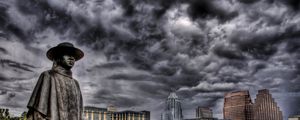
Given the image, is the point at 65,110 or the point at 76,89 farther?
the point at 76,89

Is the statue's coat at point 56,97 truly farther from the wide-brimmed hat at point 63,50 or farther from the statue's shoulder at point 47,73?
the wide-brimmed hat at point 63,50

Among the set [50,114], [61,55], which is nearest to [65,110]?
[50,114]

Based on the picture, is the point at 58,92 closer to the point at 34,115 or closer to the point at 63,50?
the point at 34,115

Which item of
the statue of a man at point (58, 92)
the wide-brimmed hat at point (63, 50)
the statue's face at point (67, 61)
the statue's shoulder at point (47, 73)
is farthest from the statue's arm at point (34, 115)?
the wide-brimmed hat at point (63, 50)

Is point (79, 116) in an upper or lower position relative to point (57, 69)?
lower

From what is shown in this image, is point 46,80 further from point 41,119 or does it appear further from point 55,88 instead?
point 41,119

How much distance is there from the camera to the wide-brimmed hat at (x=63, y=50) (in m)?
9.90

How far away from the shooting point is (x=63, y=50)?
9992 millimetres

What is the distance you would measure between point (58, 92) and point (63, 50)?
53.6 inches

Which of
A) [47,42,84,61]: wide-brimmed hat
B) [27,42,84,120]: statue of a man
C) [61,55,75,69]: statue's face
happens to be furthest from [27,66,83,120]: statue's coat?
[47,42,84,61]: wide-brimmed hat

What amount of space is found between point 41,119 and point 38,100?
23.2 inches

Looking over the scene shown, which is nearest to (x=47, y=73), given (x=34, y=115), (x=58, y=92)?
(x=58, y=92)

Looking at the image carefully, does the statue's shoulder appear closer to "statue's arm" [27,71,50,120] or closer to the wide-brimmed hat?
"statue's arm" [27,71,50,120]

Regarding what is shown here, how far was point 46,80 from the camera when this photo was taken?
9484mm
